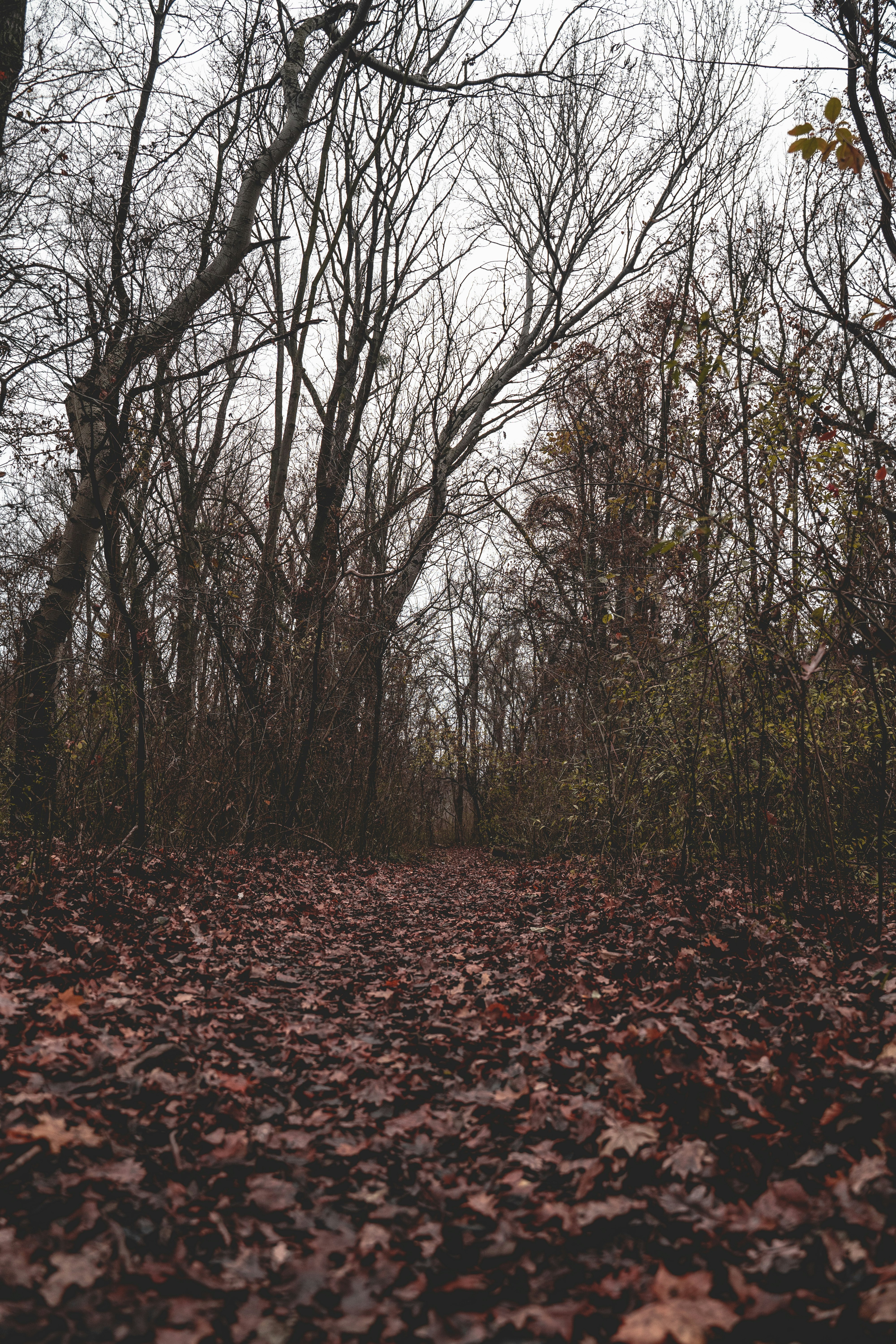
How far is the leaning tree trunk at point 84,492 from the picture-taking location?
6.09 m

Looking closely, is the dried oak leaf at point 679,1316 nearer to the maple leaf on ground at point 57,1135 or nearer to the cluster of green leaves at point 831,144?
the maple leaf on ground at point 57,1135

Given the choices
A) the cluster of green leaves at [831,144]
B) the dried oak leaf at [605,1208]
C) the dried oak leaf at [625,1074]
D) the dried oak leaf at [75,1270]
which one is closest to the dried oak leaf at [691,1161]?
the dried oak leaf at [605,1208]

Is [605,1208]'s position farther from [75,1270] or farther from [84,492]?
[84,492]

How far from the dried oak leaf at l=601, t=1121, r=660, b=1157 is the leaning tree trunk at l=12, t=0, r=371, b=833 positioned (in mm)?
4281

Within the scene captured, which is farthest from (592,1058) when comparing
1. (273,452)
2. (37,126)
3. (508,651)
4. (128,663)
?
(508,651)

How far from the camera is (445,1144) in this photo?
270 centimetres

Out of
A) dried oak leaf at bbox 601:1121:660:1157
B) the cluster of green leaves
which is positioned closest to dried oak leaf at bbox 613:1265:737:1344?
dried oak leaf at bbox 601:1121:660:1157

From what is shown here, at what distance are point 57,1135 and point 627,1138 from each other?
1808mm

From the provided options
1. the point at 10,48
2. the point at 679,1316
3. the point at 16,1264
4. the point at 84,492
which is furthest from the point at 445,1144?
the point at 10,48

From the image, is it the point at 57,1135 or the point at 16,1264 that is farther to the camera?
the point at 57,1135

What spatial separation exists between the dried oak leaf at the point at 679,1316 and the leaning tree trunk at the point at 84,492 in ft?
15.6

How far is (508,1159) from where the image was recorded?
2539mm

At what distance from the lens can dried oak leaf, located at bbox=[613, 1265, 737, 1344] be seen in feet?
5.49

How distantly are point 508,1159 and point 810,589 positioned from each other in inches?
123
